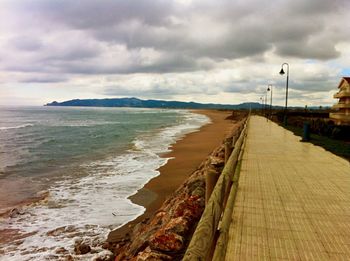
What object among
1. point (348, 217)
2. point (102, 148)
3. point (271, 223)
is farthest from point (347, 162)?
point (102, 148)

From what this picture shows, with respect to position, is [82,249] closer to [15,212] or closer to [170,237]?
[170,237]

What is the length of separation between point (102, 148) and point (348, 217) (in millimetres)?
25129

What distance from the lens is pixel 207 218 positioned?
3330 mm

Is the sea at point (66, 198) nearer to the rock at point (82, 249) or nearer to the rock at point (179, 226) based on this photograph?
the rock at point (82, 249)

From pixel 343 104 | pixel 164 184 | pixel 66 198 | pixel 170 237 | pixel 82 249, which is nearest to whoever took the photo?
pixel 170 237

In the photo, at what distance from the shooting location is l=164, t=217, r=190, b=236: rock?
621 cm

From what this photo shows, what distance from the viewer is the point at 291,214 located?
5.86 m

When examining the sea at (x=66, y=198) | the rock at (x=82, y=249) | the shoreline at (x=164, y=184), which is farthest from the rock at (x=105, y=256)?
the shoreline at (x=164, y=184)

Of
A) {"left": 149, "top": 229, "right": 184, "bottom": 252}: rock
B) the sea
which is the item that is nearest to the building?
the sea

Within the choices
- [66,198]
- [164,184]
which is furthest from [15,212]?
[164,184]

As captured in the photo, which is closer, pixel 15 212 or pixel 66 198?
pixel 15 212

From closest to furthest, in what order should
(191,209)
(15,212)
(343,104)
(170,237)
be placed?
(170,237) → (191,209) → (15,212) → (343,104)

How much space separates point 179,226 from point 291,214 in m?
A: 2.06

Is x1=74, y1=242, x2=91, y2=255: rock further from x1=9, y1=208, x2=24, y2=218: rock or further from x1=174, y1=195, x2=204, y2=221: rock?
x1=9, y1=208, x2=24, y2=218: rock
